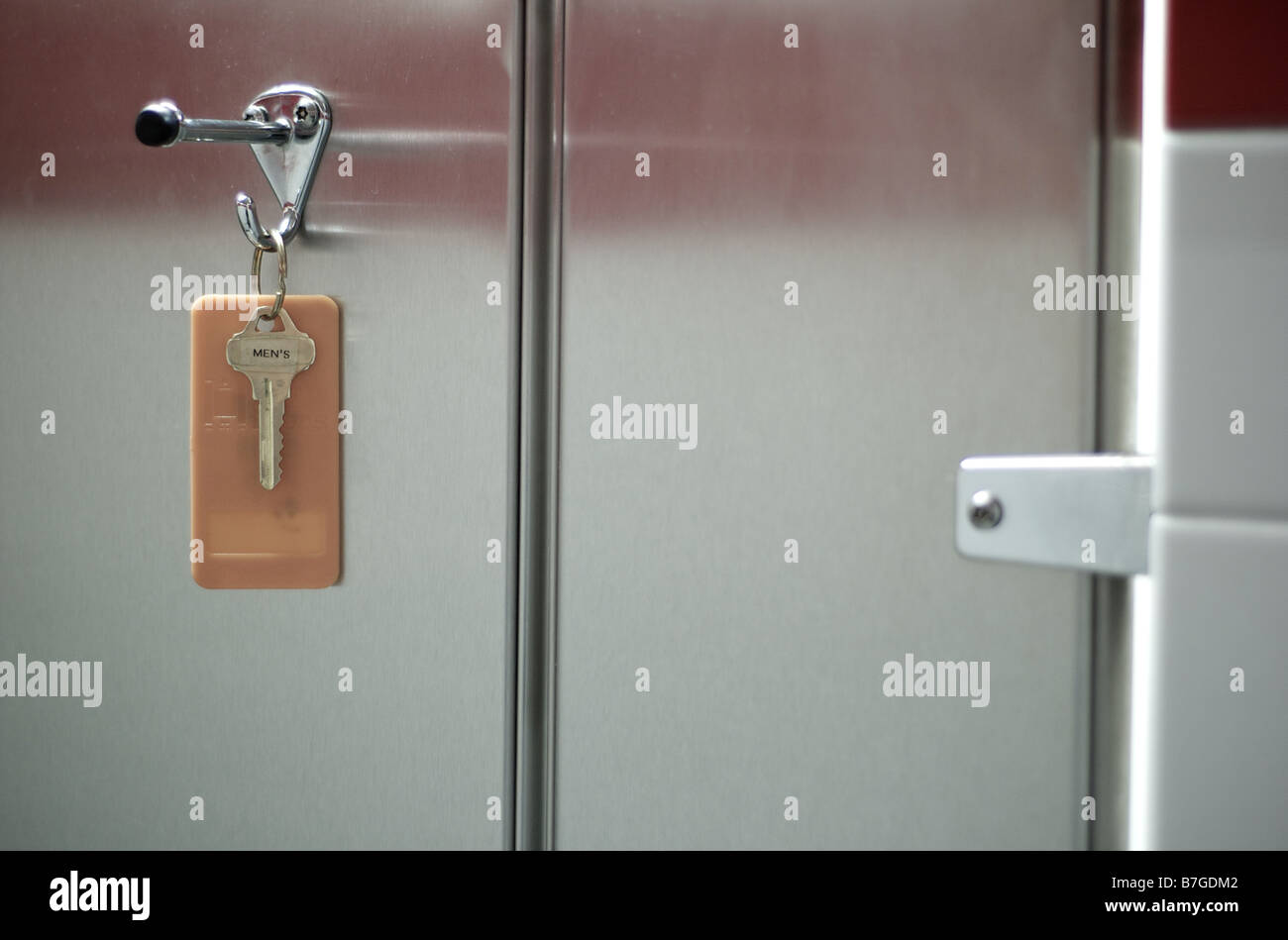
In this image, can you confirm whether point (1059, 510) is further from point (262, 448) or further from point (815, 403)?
point (262, 448)

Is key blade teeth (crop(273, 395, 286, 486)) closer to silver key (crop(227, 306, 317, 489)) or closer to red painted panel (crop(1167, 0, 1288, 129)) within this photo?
silver key (crop(227, 306, 317, 489))

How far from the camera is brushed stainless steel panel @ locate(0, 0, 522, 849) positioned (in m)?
0.56

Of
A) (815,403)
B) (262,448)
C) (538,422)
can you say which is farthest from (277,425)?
(815,403)

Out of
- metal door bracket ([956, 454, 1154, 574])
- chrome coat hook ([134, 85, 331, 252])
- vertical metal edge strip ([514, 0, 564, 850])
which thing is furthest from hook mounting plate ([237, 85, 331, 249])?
metal door bracket ([956, 454, 1154, 574])

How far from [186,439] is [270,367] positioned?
8 centimetres

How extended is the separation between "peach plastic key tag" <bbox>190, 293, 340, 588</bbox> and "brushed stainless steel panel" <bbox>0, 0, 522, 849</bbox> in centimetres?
1

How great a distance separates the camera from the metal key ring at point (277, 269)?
21.7 inches

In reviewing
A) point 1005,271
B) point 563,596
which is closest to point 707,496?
point 563,596

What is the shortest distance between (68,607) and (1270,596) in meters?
0.68

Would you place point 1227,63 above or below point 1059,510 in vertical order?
above

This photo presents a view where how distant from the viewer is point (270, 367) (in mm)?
563

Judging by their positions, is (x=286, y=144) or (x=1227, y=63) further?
(x=286, y=144)

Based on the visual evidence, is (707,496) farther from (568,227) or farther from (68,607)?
(68,607)

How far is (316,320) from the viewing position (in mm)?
562
